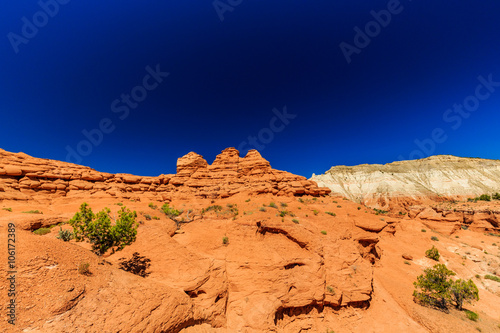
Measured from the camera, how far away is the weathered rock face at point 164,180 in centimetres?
2820

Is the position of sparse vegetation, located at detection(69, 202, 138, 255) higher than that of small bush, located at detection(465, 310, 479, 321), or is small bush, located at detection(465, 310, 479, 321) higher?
sparse vegetation, located at detection(69, 202, 138, 255)

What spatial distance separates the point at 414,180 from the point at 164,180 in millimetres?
107547

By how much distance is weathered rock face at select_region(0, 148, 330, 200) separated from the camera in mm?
28198

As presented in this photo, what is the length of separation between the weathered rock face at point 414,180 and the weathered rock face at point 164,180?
63040mm

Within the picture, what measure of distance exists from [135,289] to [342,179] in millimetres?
105513

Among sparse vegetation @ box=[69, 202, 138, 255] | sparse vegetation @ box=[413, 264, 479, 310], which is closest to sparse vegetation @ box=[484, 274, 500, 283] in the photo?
sparse vegetation @ box=[413, 264, 479, 310]

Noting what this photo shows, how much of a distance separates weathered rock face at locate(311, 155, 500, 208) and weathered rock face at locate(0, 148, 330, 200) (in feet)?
207

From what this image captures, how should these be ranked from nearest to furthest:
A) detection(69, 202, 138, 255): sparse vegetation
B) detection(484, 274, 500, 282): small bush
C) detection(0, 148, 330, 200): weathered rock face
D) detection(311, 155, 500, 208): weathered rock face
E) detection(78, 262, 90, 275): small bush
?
detection(78, 262, 90, 275): small bush, detection(69, 202, 138, 255): sparse vegetation, detection(484, 274, 500, 282): small bush, detection(0, 148, 330, 200): weathered rock face, detection(311, 155, 500, 208): weathered rock face

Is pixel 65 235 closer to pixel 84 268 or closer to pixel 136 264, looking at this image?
pixel 136 264

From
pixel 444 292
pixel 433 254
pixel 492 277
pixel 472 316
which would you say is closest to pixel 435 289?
pixel 444 292

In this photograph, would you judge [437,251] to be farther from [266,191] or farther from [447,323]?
[266,191]

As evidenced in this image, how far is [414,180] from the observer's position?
85.6m

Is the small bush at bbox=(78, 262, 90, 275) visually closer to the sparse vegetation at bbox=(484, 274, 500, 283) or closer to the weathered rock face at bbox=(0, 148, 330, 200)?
the weathered rock face at bbox=(0, 148, 330, 200)

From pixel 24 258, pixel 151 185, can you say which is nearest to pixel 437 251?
pixel 24 258
